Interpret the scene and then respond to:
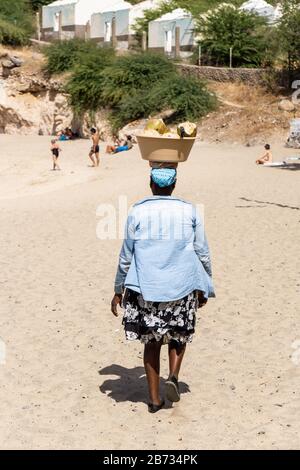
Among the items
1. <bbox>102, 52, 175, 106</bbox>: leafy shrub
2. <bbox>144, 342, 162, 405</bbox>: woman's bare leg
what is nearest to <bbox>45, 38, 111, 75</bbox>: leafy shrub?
<bbox>102, 52, 175, 106</bbox>: leafy shrub

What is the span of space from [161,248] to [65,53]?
104 feet

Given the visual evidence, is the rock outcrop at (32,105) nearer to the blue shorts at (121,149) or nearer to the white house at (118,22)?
the white house at (118,22)

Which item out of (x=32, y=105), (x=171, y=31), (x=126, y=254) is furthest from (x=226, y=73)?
(x=126, y=254)

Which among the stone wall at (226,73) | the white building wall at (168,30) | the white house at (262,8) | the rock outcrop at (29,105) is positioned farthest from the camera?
the white building wall at (168,30)

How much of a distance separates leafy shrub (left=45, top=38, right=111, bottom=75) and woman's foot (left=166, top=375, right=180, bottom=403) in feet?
101

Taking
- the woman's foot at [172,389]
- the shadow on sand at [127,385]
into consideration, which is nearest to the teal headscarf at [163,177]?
the woman's foot at [172,389]

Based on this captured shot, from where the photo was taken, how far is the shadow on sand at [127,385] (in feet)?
17.9

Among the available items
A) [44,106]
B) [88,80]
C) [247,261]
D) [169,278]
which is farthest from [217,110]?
[169,278]

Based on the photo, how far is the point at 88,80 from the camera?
32.3m

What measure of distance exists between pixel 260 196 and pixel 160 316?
37.3 ft

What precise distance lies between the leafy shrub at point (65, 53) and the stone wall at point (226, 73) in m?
4.84

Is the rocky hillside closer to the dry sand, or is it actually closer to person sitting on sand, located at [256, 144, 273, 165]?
person sitting on sand, located at [256, 144, 273, 165]

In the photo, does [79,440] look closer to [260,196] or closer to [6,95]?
[260,196]

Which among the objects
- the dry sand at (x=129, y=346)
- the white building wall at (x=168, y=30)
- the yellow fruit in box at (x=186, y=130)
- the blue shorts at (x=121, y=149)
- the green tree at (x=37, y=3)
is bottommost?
the blue shorts at (x=121, y=149)
